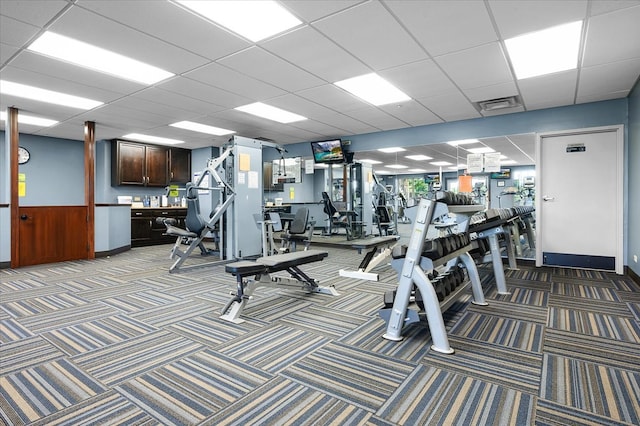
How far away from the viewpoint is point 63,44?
10.3ft

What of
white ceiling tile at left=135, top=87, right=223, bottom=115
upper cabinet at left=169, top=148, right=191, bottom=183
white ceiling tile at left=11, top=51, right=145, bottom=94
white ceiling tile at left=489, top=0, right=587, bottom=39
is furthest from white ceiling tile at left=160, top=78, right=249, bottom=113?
upper cabinet at left=169, top=148, right=191, bottom=183

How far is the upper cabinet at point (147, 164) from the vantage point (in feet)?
25.8

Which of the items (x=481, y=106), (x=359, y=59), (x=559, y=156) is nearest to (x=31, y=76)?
(x=359, y=59)

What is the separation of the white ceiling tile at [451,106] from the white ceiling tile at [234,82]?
7.21 feet

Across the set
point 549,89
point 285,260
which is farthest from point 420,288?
point 549,89

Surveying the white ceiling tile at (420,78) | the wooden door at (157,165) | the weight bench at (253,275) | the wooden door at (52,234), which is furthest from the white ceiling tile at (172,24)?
the wooden door at (157,165)

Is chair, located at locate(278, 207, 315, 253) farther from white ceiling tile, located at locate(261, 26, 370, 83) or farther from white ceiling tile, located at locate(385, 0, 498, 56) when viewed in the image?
white ceiling tile, located at locate(385, 0, 498, 56)

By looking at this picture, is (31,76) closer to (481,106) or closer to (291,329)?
(291,329)

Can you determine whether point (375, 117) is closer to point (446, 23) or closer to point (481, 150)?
point (481, 150)

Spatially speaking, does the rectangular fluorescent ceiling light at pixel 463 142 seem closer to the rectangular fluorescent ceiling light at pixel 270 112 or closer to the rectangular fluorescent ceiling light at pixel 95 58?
the rectangular fluorescent ceiling light at pixel 270 112

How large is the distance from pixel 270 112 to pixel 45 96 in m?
3.14

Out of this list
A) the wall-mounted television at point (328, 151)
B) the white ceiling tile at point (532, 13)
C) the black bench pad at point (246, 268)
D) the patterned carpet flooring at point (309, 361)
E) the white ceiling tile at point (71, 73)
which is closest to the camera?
the patterned carpet flooring at point (309, 361)

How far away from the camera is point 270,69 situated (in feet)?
12.1

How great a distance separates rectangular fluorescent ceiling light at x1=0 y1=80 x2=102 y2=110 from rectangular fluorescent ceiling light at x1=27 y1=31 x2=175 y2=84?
1.38m
